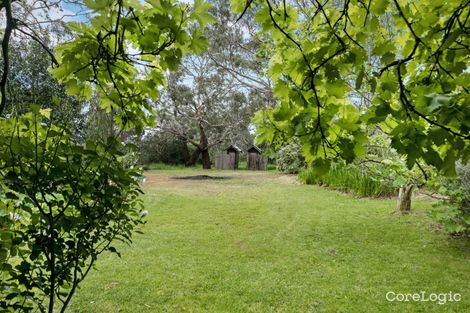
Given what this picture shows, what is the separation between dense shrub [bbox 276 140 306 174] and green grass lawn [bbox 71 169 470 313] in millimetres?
7724

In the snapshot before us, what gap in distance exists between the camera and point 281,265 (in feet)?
12.1

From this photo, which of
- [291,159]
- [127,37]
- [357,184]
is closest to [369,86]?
[127,37]

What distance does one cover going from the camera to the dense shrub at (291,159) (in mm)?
14145

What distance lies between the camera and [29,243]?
4.00 ft

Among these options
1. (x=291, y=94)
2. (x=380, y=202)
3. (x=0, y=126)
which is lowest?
(x=380, y=202)

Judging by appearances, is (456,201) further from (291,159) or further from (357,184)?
(291,159)

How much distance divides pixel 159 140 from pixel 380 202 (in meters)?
17.5

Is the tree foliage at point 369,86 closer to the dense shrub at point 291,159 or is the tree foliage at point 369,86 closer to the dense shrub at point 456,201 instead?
the dense shrub at point 456,201

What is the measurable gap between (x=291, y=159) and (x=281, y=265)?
11214 millimetres

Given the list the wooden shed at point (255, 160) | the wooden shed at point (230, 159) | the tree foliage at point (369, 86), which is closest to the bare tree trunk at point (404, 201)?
the tree foliage at point (369, 86)

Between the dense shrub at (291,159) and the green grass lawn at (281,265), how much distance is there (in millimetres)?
7724

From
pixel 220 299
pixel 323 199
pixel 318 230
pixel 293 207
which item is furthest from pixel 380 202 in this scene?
pixel 220 299

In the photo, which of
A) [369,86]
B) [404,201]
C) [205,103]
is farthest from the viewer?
[205,103]

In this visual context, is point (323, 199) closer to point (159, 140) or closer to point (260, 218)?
point (260, 218)
